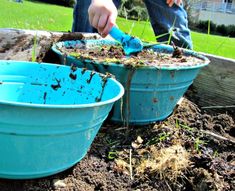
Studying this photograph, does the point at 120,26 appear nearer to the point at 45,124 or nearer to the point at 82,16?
the point at 82,16

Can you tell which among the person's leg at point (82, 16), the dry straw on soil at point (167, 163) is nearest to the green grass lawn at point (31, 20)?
the person's leg at point (82, 16)

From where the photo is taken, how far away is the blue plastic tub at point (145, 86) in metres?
1.66

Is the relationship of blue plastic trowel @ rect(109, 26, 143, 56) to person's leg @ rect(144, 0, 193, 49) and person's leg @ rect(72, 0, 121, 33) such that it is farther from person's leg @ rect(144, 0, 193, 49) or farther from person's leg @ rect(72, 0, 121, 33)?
person's leg @ rect(144, 0, 193, 49)

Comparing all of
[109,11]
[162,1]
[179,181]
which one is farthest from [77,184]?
[162,1]

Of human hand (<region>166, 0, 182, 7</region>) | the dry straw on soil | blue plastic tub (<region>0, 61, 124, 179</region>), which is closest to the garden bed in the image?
the dry straw on soil

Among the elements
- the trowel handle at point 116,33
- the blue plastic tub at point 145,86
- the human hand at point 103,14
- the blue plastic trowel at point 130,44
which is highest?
the human hand at point 103,14

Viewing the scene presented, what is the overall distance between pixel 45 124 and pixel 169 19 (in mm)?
1743

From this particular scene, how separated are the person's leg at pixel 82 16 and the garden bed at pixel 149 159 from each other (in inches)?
14.9

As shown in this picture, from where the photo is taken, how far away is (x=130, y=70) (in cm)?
165

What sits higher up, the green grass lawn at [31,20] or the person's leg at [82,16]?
the person's leg at [82,16]

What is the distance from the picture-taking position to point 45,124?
106 centimetres

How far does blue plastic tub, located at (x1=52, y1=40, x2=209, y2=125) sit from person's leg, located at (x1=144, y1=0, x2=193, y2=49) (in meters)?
0.71

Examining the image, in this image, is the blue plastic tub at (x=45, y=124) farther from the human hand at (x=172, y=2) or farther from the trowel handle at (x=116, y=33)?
the human hand at (x=172, y=2)

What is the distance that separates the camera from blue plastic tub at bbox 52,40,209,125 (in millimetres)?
1659
